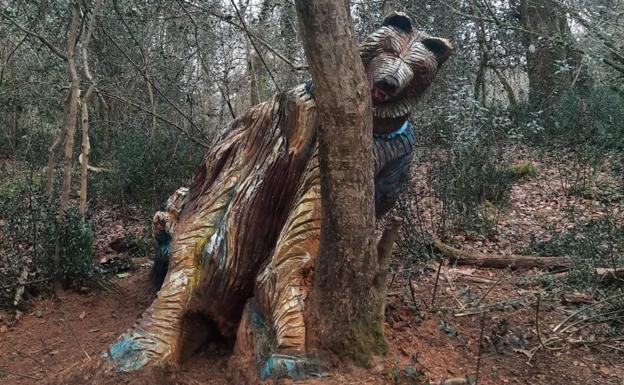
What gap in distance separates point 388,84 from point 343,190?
2.70 ft

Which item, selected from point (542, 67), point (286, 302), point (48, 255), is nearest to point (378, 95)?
point (286, 302)

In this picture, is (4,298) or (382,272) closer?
(382,272)

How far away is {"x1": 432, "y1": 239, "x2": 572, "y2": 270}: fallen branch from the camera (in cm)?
538

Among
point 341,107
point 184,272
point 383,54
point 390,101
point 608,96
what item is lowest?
point 184,272

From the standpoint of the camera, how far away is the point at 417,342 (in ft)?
11.5

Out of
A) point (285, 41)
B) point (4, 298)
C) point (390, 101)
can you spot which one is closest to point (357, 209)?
point (390, 101)

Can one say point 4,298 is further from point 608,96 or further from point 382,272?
point 608,96

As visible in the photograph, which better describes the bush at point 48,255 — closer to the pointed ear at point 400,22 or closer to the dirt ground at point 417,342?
the dirt ground at point 417,342

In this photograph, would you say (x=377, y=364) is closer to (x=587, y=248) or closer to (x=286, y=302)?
(x=286, y=302)

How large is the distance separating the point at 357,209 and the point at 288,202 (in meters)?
0.87

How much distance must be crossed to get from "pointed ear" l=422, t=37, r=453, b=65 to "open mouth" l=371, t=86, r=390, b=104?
0.43 m

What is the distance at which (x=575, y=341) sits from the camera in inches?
150

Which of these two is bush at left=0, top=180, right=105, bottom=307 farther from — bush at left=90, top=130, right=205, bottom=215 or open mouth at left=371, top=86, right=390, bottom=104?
bush at left=90, top=130, right=205, bottom=215

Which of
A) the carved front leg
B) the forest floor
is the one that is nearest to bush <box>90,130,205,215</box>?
the forest floor
